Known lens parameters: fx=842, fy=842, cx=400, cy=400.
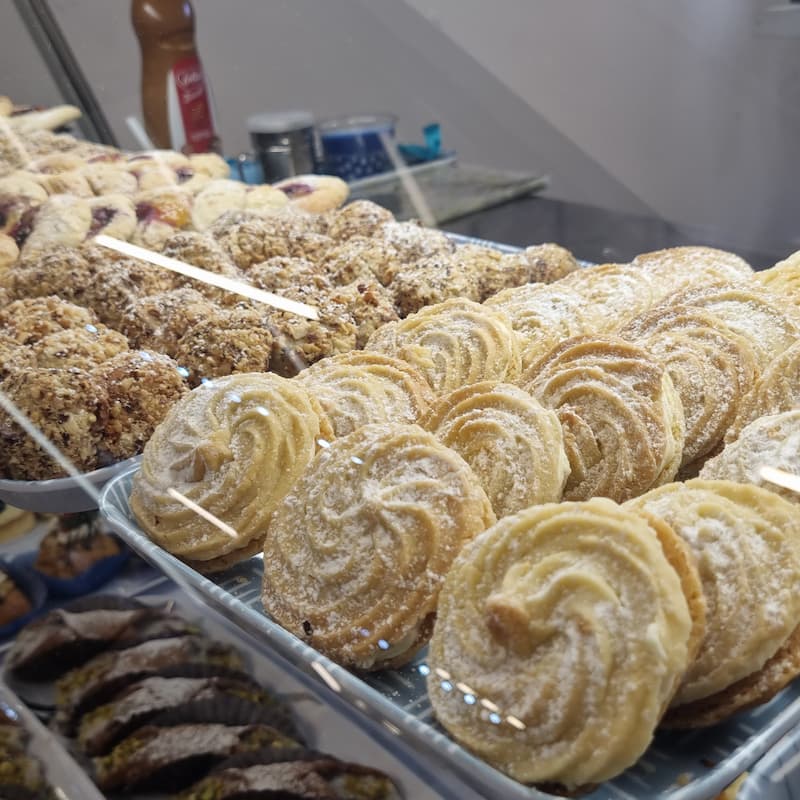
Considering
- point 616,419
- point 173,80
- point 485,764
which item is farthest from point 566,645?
point 173,80

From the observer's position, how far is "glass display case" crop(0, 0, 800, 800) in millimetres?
928

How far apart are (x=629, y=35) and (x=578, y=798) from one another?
4.77 feet

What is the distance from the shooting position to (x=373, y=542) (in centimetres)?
113

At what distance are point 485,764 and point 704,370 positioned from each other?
781mm

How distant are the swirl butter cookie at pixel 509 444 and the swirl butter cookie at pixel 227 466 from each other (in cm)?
26

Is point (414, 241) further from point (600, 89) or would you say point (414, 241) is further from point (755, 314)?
point (755, 314)

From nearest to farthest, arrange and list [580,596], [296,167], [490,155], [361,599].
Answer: [580,596], [361,599], [490,155], [296,167]

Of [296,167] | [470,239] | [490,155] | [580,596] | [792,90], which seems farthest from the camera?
[296,167]

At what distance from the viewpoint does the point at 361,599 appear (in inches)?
43.9

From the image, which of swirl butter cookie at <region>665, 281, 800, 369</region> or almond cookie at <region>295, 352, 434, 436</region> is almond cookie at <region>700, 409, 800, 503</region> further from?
almond cookie at <region>295, 352, 434, 436</region>

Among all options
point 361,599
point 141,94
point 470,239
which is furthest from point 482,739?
point 141,94

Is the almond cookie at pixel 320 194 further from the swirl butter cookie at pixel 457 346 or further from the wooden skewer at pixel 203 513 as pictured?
the wooden skewer at pixel 203 513

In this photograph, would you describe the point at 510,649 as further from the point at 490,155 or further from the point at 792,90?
the point at 490,155

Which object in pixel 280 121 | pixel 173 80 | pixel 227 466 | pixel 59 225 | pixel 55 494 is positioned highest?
pixel 173 80
